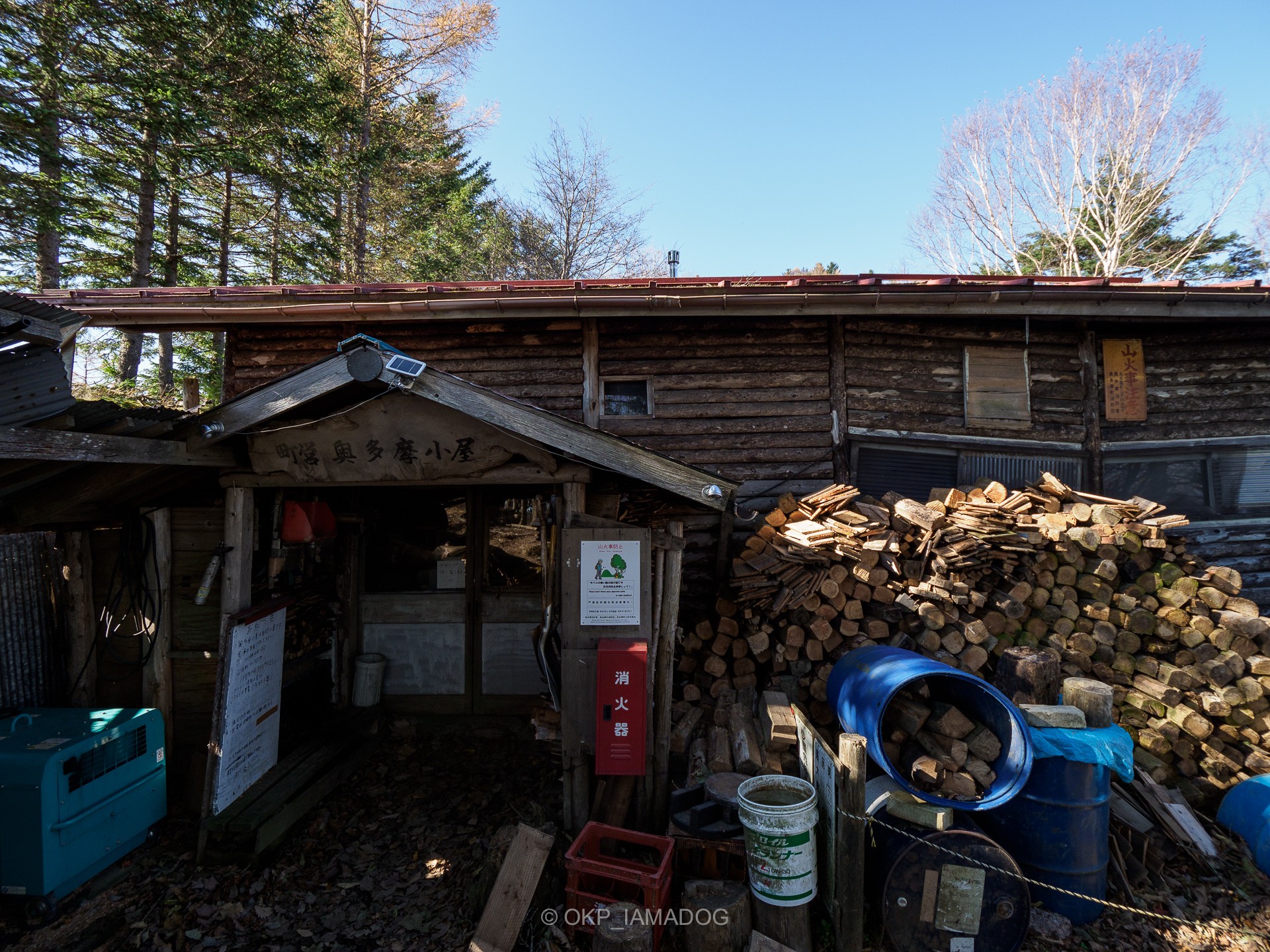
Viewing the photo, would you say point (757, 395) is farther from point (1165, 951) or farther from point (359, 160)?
point (359, 160)

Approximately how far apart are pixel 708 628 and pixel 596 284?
403 centimetres

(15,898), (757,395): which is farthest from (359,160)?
(15,898)

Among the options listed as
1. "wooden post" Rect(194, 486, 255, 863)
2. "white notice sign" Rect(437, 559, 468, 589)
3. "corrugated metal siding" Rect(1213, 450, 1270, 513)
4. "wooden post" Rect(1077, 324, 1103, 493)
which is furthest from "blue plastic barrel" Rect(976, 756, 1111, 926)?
"wooden post" Rect(194, 486, 255, 863)

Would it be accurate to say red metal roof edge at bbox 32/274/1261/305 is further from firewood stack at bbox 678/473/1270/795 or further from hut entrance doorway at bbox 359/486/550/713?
firewood stack at bbox 678/473/1270/795

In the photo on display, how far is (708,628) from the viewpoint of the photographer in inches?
231

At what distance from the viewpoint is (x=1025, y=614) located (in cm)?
545

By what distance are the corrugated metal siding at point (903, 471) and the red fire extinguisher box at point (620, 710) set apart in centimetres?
399

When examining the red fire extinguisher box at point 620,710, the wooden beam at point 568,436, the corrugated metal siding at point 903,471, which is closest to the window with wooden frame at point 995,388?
the corrugated metal siding at point 903,471

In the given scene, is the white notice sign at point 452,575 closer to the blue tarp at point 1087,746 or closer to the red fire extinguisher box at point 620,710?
the red fire extinguisher box at point 620,710

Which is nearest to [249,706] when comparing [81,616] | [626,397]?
[81,616]

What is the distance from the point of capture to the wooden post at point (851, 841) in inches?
143

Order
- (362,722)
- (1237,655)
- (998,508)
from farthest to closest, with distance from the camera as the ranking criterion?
(362,722)
(998,508)
(1237,655)

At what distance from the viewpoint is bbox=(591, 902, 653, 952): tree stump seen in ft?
11.2

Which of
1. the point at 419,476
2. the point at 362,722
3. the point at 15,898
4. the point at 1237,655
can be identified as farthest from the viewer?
the point at 362,722
